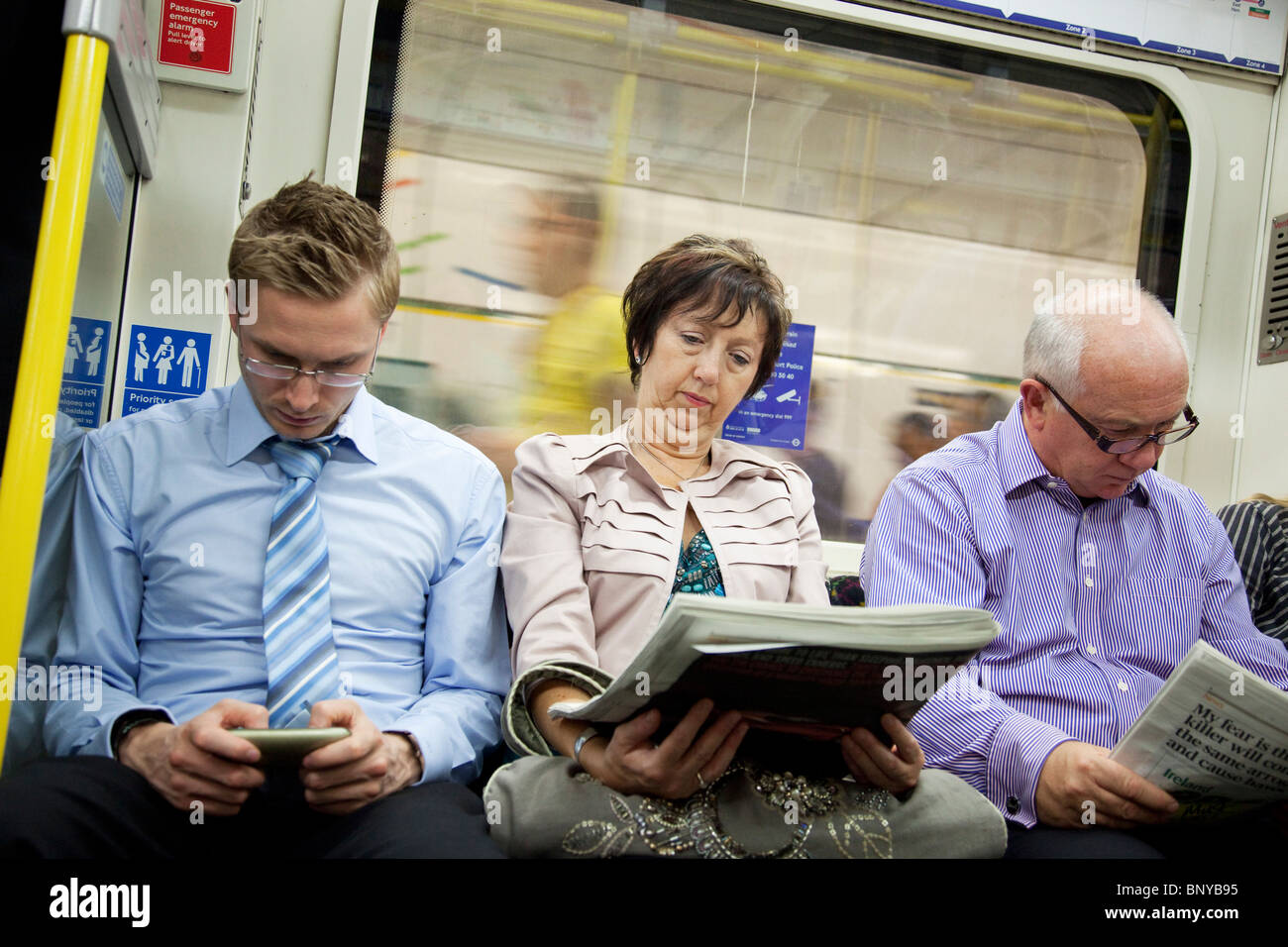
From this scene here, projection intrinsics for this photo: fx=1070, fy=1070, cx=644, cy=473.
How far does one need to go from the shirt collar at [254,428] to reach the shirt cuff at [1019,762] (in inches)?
46.6

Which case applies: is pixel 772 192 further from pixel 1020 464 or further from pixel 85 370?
pixel 85 370

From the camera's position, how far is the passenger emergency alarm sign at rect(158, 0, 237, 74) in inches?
91.1

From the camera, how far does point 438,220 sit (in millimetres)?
2602

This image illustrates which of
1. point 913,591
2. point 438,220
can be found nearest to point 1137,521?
point 913,591

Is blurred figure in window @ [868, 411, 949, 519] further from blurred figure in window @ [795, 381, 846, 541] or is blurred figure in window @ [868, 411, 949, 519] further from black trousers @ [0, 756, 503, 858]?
black trousers @ [0, 756, 503, 858]

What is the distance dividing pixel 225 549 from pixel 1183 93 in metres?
2.83

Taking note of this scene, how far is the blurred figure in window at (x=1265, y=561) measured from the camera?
235 centimetres

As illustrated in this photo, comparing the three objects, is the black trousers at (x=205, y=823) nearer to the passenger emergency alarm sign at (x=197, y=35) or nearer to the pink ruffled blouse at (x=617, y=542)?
the pink ruffled blouse at (x=617, y=542)

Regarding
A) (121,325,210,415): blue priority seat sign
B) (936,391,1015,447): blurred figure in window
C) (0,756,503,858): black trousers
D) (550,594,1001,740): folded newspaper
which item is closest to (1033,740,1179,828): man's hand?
(550,594,1001,740): folded newspaper

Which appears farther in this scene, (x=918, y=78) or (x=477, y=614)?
(x=918, y=78)

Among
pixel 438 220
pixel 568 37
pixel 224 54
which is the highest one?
pixel 568 37

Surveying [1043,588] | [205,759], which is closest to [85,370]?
[205,759]
